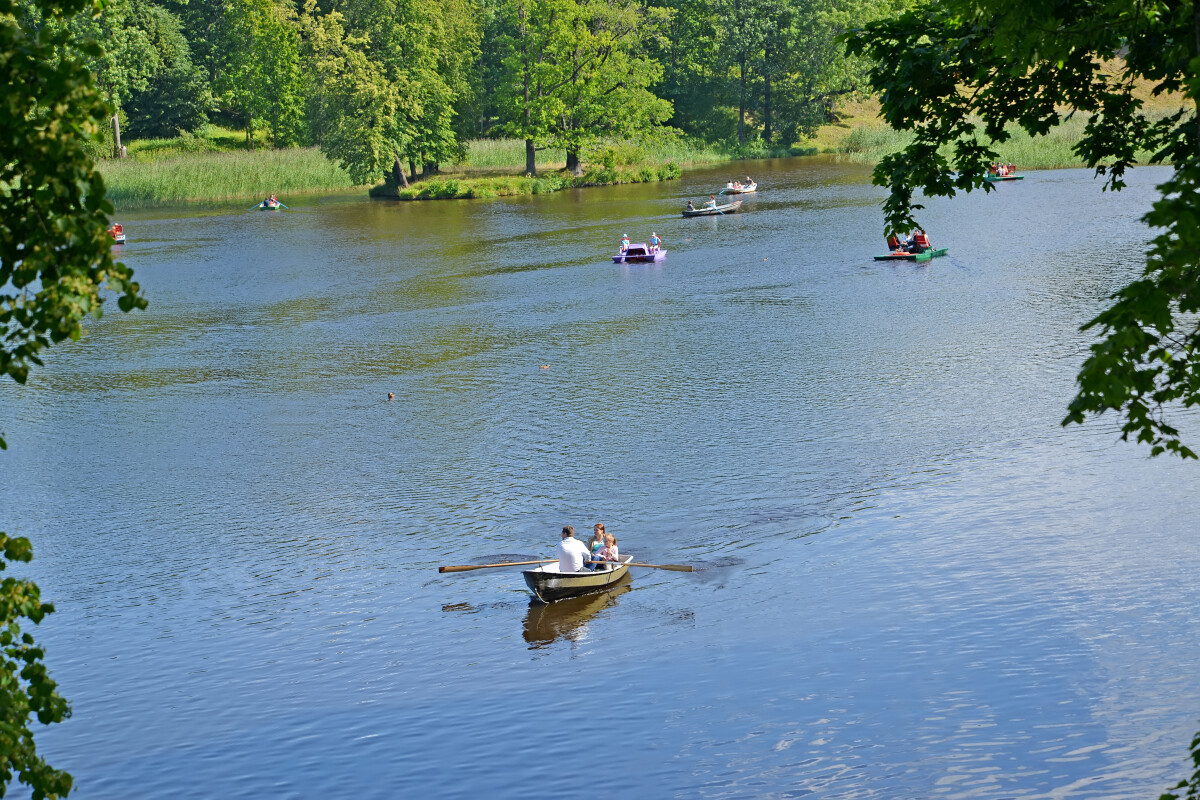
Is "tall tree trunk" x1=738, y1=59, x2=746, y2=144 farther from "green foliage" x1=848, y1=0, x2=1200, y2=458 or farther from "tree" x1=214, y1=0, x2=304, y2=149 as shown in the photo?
"green foliage" x1=848, y1=0, x2=1200, y2=458

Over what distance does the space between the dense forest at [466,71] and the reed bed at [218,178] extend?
3.36 metres

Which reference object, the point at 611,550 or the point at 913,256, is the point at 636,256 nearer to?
the point at 913,256

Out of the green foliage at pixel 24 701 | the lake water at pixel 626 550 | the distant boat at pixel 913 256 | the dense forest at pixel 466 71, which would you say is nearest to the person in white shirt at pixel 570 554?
the lake water at pixel 626 550

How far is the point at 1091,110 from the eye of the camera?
13570 mm

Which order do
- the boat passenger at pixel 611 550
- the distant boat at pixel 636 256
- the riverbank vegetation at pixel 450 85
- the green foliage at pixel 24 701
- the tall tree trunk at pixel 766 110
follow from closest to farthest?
the green foliage at pixel 24 701 → the boat passenger at pixel 611 550 → the distant boat at pixel 636 256 → the riverbank vegetation at pixel 450 85 → the tall tree trunk at pixel 766 110

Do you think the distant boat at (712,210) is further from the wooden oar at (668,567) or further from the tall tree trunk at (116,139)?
the tall tree trunk at (116,139)

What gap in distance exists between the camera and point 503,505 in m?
24.0

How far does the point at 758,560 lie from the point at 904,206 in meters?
8.21

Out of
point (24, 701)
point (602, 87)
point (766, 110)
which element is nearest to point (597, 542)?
point (24, 701)

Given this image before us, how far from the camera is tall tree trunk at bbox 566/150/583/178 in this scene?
8975cm

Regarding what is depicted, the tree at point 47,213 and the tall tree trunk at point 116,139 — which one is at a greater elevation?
the tall tree trunk at point 116,139

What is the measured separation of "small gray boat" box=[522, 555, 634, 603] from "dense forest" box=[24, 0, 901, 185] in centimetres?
6759

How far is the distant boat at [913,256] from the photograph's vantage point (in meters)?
48.2

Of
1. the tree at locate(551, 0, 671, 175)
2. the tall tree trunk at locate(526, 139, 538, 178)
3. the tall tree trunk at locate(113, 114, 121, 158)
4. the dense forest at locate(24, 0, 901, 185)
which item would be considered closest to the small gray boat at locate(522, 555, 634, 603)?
the dense forest at locate(24, 0, 901, 185)
